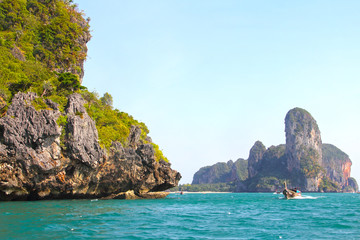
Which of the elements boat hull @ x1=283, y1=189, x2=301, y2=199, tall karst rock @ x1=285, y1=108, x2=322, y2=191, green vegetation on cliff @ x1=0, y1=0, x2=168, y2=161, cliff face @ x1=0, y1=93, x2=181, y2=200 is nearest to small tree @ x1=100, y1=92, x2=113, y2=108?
green vegetation on cliff @ x1=0, y1=0, x2=168, y2=161

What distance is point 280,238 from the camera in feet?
48.1

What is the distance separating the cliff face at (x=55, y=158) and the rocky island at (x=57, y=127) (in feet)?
0.30

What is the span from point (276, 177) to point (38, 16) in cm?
17948

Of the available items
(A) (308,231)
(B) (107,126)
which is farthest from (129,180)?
(A) (308,231)

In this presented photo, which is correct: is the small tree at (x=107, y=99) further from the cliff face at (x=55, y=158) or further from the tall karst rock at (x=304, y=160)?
the tall karst rock at (x=304, y=160)

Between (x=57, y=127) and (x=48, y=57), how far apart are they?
19309 millimetres

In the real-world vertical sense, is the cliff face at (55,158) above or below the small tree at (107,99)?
below

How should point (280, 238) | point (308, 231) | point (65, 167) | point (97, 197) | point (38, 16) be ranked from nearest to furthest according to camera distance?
point (280, 238), point (308, 231), point (65, 167), point (97, 197), point (38, 16)

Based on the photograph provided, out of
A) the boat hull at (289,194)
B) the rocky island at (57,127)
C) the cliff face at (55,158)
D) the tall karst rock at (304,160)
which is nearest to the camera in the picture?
the cliff face at (55,158)

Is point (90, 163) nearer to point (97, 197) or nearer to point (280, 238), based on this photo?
point (97, 197)

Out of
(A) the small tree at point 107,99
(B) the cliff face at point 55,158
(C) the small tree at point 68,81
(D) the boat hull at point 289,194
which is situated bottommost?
(D) the boat hull at point 289,194

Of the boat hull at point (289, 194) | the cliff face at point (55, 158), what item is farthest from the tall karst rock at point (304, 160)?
the cliff face at point (55, 158)

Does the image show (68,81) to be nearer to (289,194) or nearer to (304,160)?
(289,194)

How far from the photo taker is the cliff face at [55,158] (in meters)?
30.0
